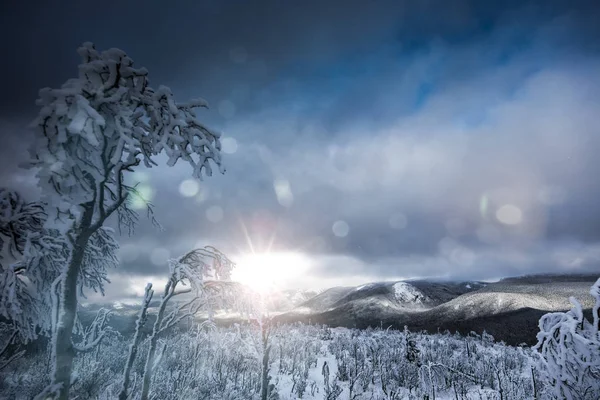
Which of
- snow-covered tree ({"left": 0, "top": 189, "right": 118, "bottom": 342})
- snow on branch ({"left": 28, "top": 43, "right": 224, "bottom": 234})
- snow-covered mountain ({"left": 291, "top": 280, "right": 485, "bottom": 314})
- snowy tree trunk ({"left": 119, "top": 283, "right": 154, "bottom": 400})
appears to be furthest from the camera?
snow-covered mountain ({"left": 291, "top": 280, "right": 485, "bottom": 314})

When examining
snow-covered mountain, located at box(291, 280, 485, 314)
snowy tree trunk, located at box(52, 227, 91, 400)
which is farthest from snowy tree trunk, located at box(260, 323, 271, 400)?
snow-covered mountain, located at box(291, 280, 485, 314)

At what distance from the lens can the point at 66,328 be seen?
367 centimetres

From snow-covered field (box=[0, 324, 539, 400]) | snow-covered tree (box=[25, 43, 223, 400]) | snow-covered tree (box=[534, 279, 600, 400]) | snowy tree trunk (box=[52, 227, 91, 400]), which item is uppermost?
snow-covered tree (box=[25, 43, 223, 400])

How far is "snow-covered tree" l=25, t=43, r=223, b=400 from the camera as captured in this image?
317 centimetres

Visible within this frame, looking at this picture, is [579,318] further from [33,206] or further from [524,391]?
[33,206]

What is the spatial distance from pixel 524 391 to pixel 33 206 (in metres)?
15.3

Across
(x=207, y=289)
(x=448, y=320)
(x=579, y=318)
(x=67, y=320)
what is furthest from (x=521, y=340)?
(x=67, y=320)

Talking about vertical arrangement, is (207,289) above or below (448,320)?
above

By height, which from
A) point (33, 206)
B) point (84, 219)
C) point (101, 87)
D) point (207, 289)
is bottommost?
point (207, 289)

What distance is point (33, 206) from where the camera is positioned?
4320 mm

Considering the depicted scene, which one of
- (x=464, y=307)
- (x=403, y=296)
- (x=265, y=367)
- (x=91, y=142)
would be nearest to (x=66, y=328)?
(x=91, y=142)

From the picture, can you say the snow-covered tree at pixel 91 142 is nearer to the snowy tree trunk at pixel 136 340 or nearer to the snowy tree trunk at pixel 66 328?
the snowy tree trunk at pixel 66 328

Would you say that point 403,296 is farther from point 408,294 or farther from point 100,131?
point 100,131

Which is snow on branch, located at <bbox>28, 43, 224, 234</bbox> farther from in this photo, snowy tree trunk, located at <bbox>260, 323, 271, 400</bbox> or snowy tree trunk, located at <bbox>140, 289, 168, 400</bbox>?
snowy tree trunk, located at <bbox>260, 323, 271, 400</bbox>
